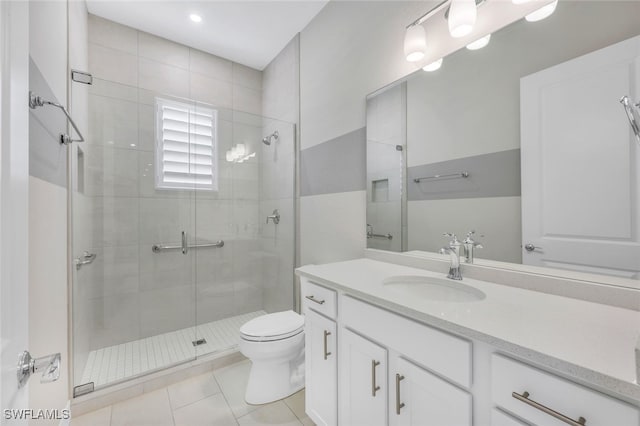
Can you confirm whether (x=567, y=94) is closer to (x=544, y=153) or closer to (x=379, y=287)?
(x=544, y=153)

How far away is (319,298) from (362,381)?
1.26 ft

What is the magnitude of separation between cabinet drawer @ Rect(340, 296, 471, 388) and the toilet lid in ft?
2.24

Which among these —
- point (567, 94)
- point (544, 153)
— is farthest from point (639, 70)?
point (544, 153)

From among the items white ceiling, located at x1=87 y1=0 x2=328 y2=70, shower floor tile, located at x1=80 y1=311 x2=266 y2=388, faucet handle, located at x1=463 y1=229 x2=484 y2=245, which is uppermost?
white ceiling, located at x1=87 y1=0 x2=328 y2=70

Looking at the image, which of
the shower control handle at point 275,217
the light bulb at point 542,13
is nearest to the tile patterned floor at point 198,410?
the shower control handle at point 275,217

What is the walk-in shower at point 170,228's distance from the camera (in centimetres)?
205

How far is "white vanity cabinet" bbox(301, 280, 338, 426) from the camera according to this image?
123 centimetres

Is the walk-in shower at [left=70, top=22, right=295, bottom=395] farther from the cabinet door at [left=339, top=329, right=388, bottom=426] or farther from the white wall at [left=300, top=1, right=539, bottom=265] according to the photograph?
the cabinet door at [left=339, top=329, right=388, bottom=426]

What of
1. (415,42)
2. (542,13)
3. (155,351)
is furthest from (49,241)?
(542,13)

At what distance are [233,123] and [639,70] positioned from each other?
2.57 metres

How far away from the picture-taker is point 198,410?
1.61 m

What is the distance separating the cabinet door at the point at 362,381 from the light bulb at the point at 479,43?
1339 mm

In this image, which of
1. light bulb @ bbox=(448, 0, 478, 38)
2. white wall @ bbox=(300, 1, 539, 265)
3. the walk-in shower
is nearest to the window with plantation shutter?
the walk-in shower

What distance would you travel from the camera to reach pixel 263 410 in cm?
160
